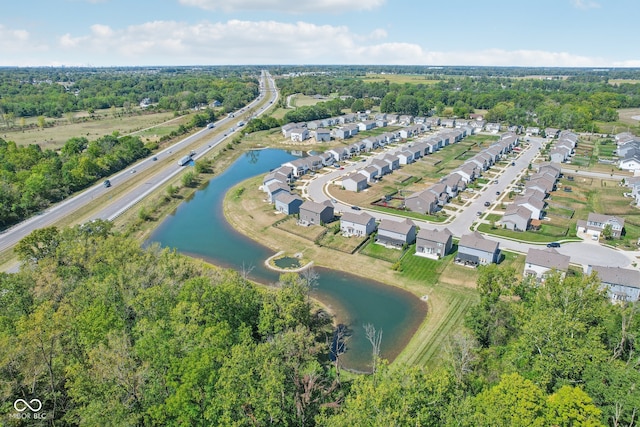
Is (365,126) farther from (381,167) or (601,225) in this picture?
(601,225)

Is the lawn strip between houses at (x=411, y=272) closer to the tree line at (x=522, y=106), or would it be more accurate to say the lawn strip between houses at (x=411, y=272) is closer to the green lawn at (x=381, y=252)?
the green lawn at (x=381, y=252)

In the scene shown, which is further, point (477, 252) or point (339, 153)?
point (339, 153)

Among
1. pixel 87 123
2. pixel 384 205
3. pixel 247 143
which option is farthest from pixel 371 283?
pixel 87 123

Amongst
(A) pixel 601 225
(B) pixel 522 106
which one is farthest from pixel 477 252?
(B) pixel 522 106

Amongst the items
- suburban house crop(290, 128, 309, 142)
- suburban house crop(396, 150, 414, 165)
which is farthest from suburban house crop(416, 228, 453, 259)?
suburban house crop(290, 128, 309, 142)

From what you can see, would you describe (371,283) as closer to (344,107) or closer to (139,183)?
(139,183)

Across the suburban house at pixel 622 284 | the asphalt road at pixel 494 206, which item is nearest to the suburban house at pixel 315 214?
the asphalt road at pixel 494 206

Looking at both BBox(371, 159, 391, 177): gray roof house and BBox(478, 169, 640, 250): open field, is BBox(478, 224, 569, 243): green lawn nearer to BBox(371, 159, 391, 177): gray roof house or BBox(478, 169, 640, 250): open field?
BBox(478, 169, 640, 250): open field
